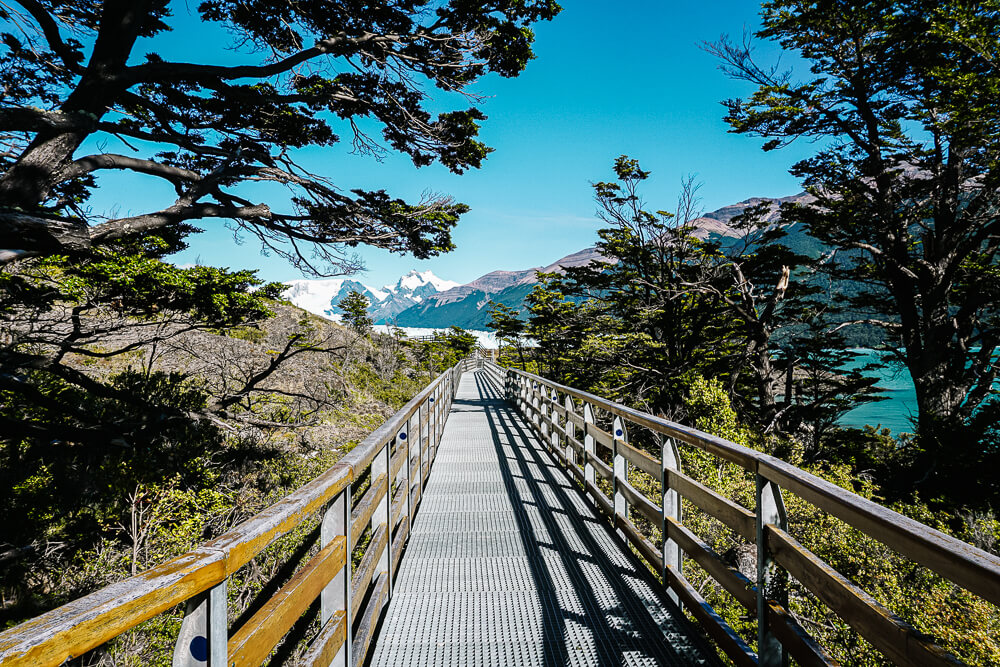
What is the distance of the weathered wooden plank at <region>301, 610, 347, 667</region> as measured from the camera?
152cm

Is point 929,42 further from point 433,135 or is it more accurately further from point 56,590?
point 56,590

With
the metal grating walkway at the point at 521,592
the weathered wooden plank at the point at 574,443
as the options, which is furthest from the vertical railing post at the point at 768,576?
the weathered wooden plank at the point at 574,443

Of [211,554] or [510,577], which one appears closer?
[211,554]

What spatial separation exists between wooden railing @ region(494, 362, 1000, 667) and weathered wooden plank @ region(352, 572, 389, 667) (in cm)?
173

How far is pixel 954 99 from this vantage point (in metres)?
7.77

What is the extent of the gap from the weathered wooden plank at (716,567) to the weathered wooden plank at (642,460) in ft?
1.00

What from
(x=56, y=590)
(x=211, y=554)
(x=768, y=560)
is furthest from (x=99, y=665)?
(x=768, y=560)

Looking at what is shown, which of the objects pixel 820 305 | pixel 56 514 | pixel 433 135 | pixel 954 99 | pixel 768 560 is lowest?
pixel 56 514

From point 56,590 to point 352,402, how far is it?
331 inches

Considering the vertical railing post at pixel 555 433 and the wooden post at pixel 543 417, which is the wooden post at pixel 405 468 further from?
the wooden post at pixel 543 417

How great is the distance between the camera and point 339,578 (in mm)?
1841

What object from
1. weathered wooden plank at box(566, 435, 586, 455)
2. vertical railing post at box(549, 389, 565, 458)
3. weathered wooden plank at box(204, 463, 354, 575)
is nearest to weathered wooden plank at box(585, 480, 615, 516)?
weathered wooden plank at box(566, 435, 586, 455)

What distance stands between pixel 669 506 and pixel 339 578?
2.03 m

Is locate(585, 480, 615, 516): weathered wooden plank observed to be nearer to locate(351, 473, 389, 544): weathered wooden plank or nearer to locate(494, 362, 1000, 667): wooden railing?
locate(494, 362, 1000, 667): wooden railing
